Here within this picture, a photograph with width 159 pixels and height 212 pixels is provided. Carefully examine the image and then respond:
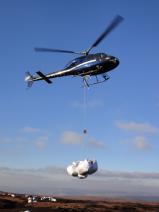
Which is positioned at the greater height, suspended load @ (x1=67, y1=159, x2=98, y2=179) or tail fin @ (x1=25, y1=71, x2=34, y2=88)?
tail fin @ (x1=25, y1=71, x2=34, y2=88)

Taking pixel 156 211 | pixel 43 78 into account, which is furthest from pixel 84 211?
pixel 43 78

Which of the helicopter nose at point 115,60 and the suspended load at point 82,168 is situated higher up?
the helicopter nose at point 115,60

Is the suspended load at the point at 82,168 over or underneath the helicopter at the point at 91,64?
underneath

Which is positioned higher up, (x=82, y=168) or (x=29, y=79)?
(x=29, y=79)

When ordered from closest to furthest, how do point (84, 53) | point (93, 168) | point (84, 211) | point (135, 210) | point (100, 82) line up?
point (93, 168)
point (100, 82)
point (84, 53)
point (84, 211)
point (135, 210)

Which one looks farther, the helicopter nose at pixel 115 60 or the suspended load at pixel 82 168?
the helicopter nose at pixel 115 60

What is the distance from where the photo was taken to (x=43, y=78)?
54.7 m

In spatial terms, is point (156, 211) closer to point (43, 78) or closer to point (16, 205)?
point (16, 205)

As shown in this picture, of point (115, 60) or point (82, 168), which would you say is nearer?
point (82, 168)

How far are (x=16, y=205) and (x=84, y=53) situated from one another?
91.6 ft

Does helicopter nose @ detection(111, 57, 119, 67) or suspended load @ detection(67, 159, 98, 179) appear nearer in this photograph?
suspended load @ detection(67, 159, 98, 179)

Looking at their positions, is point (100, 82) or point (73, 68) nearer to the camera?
Result: point (100, 82)

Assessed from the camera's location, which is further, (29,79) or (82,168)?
(29,79)

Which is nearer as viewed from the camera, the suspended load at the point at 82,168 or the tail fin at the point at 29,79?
the suspended load at the point at 82,168
